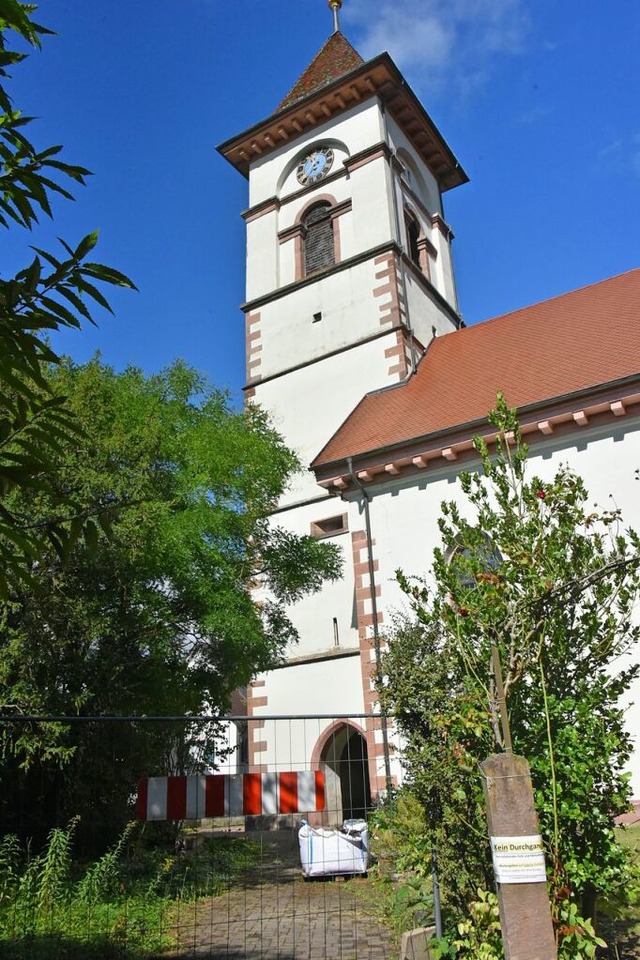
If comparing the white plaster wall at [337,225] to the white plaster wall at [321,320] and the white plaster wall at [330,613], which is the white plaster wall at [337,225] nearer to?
the white plaster wall at [321,320]

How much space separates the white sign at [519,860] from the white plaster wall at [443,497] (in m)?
7.34

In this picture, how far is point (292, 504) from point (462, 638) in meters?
13.7

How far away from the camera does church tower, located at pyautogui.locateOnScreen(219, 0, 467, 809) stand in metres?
16.8

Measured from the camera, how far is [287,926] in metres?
7.14

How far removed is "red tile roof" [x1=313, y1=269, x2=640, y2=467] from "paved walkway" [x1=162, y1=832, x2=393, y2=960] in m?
7.38

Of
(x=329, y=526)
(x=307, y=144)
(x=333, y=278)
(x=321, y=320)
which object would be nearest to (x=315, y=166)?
(x=307, y=144)

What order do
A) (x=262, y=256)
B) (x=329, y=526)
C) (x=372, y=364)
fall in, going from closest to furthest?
→ (x=329, y=526), (x=372, y=364), (x=262, y=256)

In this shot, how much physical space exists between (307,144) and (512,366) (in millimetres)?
12999

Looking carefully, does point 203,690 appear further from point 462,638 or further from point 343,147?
point 343,147

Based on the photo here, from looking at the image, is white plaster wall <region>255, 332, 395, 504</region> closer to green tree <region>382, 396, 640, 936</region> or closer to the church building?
the church building

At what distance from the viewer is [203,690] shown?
11.3 meters

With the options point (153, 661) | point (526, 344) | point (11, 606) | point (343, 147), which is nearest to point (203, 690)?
point (153, 661)

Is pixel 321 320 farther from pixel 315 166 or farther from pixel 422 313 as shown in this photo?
pixel 315 166

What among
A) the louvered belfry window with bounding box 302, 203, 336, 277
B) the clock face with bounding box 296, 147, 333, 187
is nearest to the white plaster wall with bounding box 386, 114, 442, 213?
the clock face with bounding box 296, 147, 333, 187
